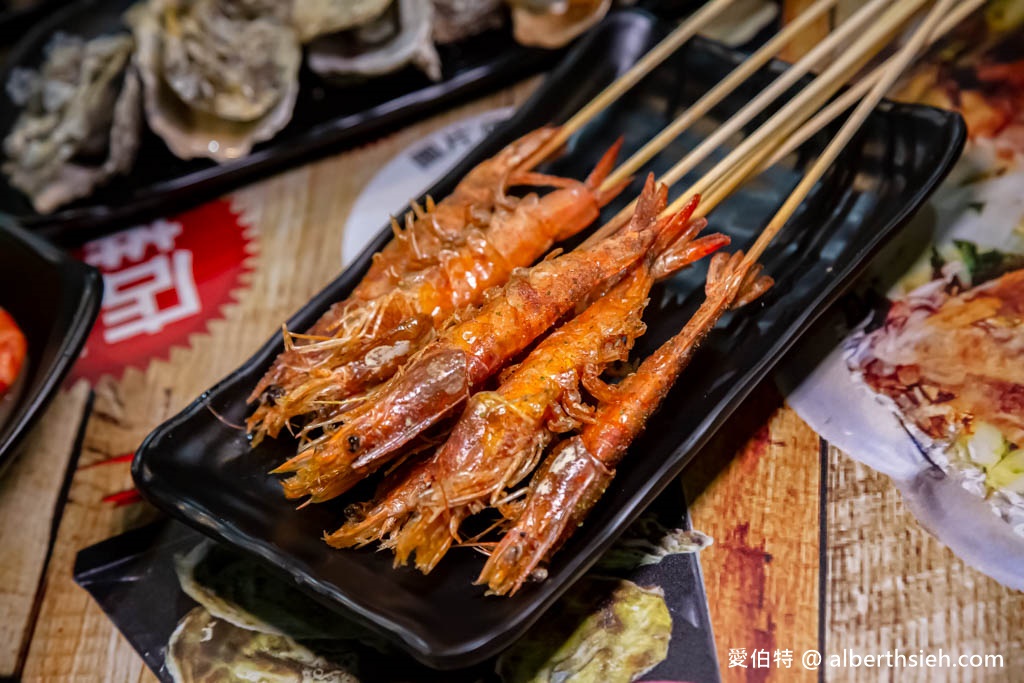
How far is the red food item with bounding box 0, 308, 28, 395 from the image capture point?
2637 mm

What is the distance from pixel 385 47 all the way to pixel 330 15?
264 mm

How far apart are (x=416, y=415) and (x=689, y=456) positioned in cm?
70

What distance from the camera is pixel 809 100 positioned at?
9.11 feet

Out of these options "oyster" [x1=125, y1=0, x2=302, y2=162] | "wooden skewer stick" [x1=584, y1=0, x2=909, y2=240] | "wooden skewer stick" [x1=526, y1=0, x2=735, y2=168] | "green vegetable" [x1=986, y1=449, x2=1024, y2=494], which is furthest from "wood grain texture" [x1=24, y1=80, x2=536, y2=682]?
"green vegetable" [x1=986, y1=449, x2=1024, y2=494]

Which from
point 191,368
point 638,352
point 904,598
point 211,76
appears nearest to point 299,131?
point 211,76

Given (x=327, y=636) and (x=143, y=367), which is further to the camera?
(x=143, y=367)

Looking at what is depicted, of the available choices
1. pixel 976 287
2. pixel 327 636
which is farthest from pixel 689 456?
pixel 976 287

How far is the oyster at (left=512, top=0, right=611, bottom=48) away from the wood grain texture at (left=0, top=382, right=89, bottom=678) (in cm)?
236

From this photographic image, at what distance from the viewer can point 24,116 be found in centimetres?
381

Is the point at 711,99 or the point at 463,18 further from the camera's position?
the point at 463,18

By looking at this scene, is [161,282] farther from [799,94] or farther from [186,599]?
[799,94]

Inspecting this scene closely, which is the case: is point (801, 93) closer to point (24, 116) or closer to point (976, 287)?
point (976, 287)

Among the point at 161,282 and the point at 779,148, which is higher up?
the point at 779,148

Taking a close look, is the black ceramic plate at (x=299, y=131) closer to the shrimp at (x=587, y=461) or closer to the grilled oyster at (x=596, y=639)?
the shrimp at (x=587, y=461)
